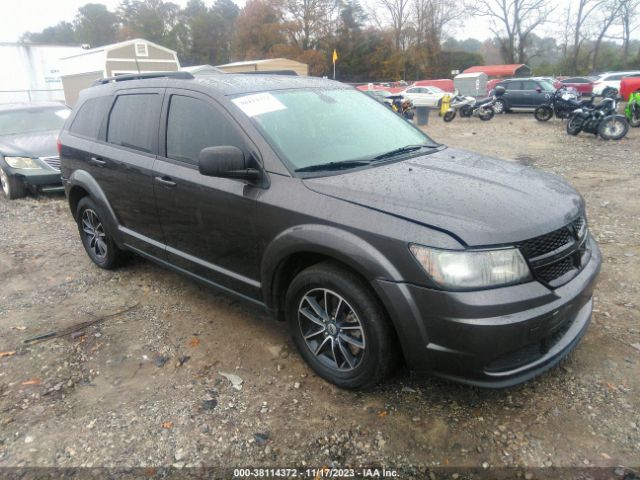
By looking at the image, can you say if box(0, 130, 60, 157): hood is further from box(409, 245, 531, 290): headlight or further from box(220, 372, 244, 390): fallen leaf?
box(409, 245, 531, 290): headlight

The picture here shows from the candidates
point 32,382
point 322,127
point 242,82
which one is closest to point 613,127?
point 322,127

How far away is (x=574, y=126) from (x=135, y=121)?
12.9 meters

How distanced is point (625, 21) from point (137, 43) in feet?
172

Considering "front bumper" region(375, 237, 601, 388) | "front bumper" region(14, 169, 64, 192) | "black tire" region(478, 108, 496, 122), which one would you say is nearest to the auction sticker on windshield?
"front bumper" region(375, 237, 601, 388)

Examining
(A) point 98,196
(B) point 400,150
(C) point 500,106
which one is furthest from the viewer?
(C) point 500,106

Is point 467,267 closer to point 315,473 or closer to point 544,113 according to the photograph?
point 315,473

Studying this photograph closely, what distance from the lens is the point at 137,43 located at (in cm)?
2694

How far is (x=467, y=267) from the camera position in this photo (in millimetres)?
2158

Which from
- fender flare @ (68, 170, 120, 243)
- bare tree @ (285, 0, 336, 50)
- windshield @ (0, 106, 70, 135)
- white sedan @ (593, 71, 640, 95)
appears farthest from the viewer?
bare tree @ (285, 0, 336, 50)

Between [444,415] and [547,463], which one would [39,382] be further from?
[547,463]

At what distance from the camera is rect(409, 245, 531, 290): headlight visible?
216 centimetres

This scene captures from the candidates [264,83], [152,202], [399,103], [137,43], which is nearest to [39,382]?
[152,202]

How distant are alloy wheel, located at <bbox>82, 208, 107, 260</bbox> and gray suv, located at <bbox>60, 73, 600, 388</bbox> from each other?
2.53 feet

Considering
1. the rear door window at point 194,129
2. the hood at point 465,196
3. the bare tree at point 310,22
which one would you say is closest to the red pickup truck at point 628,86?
the hood at point 465,196
